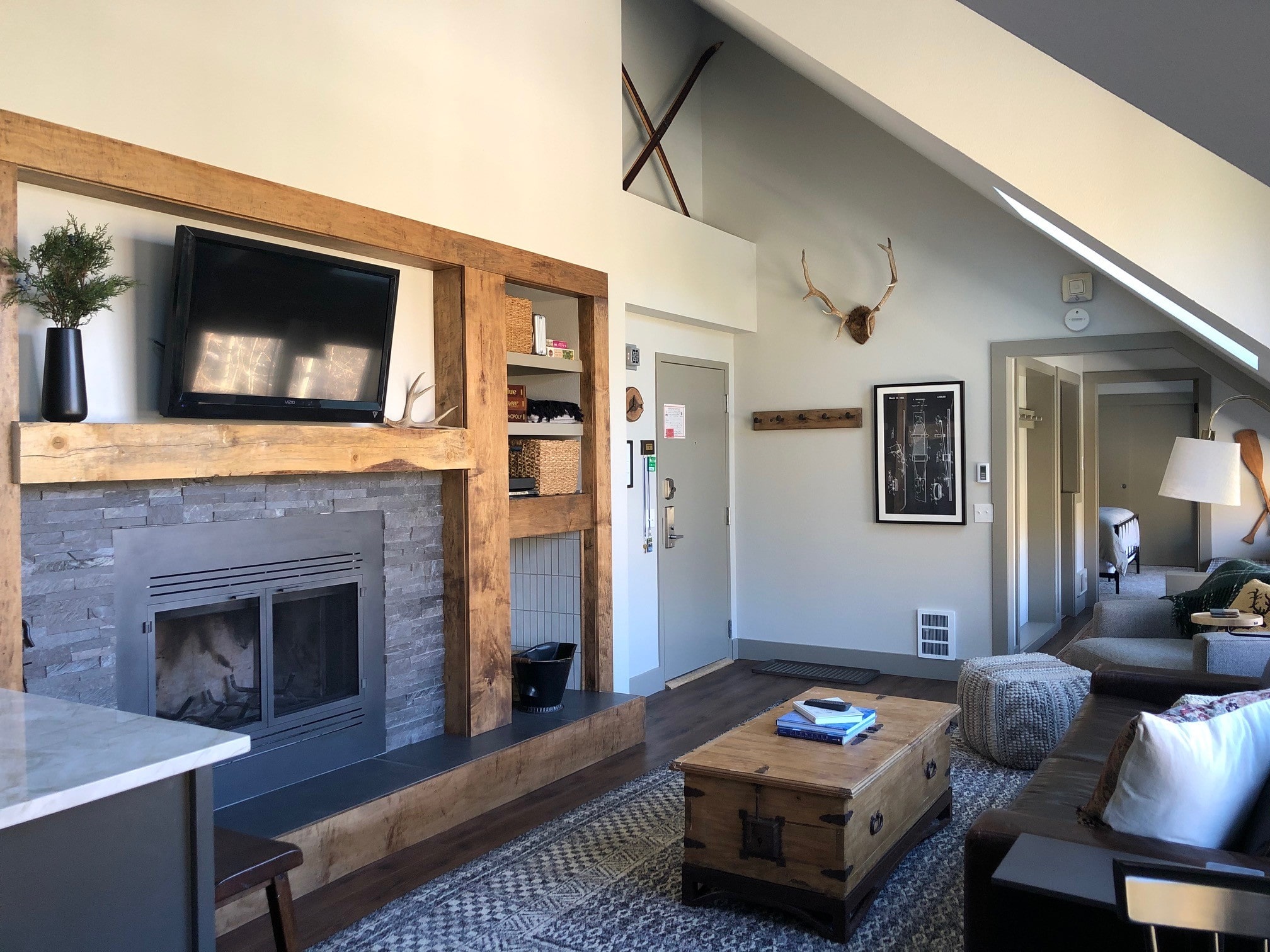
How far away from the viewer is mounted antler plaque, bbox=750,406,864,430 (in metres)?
6.42

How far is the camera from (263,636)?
3496 millimetres

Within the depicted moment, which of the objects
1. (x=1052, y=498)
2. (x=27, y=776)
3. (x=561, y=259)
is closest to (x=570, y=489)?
(x=561, y=259)

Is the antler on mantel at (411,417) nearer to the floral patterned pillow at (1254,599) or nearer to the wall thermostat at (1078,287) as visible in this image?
the floral patterned pillow at (1254,599)

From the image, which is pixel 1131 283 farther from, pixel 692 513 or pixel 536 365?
pixel 536 365

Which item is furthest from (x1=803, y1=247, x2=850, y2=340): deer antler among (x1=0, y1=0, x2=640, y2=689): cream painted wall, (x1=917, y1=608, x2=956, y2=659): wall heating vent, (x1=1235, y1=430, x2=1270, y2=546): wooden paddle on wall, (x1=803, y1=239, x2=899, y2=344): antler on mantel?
(x1=1235, y1=430, x2=1270, y2=546): wooden paddle on wall

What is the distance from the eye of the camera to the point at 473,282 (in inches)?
165

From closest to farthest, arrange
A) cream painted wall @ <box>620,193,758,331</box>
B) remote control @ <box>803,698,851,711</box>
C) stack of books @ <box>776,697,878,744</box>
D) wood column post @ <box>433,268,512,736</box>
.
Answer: stack of books @ <box>776,697,878,744</box> < remote control @ <box>803,698,851,711</box> < wood column post @ <box>433,268,512,736</box> < cream painted wall @ <box>620,193,758,331</box>

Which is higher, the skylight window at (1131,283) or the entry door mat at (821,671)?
the skylight window at (1131,283)

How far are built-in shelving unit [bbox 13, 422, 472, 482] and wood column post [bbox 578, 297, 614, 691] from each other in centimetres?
109

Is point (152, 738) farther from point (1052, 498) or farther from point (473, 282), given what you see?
point (1052, 498)

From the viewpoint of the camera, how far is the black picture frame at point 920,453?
612cm

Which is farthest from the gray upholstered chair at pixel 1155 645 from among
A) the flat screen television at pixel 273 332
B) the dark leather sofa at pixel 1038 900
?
the flat screen television at pixel 273 332

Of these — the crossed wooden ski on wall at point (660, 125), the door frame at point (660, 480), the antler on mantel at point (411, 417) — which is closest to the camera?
the antler on mantel at point (411, 417)

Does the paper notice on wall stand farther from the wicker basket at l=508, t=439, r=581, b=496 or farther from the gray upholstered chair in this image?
the gray upholstered chair
